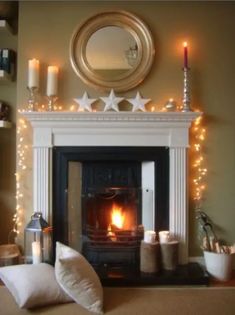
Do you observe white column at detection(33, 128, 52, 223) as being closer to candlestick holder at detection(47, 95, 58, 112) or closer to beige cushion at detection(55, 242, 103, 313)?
candlestick holder at detection(47, 95, 58, 112)

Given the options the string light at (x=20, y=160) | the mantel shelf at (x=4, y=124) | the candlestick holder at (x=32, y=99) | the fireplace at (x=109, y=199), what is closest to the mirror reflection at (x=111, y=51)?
the candlestick holder at (x=32, y=99)

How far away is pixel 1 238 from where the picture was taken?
11.5 ft

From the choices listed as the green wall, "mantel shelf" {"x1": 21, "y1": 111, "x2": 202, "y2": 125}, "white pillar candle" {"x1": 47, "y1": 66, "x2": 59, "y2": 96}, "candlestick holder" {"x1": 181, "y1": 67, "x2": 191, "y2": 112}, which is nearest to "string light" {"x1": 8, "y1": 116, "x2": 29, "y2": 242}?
the green wall

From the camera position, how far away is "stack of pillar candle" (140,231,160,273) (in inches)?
115

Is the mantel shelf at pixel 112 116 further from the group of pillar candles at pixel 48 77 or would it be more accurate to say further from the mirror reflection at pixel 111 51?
the mirror reflection at pixel 111 51

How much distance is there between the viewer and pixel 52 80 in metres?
3.13

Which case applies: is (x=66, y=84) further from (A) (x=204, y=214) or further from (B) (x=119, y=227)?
(A) (x=204, y=214)

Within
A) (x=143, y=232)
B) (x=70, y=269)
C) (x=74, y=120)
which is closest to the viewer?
(x=70, y=269)

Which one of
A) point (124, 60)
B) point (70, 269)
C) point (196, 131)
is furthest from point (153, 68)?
point (70, 269)

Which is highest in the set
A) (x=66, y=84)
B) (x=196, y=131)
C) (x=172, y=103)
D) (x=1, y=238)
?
(x=66, y=84)

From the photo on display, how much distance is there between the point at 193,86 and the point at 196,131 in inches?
16.7

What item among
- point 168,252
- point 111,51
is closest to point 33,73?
point 111,51

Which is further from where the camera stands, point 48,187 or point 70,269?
point 48,187

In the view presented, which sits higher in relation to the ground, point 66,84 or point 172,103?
point 66,84
